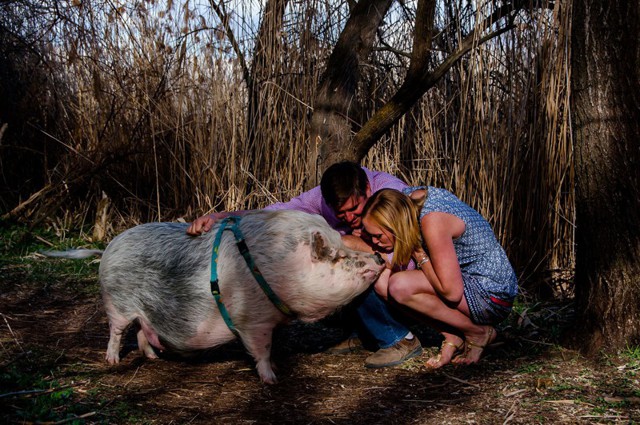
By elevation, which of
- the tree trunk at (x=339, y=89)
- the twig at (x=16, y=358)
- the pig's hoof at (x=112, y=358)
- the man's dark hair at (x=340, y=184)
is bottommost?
the pig's hoof at (x=112, y=358)

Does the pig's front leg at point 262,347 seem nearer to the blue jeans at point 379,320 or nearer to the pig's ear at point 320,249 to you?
the pig's ear at point 320,249

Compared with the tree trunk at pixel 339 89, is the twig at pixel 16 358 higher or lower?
lower

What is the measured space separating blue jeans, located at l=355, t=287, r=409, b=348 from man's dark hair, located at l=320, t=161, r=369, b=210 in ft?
1.41

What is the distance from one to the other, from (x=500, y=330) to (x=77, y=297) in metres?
2.52

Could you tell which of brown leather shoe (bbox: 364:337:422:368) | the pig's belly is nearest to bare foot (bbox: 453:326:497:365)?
brown leather shoe (bbox: 364:337:422:368)

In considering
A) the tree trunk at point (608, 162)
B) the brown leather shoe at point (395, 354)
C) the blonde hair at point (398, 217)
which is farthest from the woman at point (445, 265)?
the tree trunk at point (608, 162)

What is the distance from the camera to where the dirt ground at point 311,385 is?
2.27 meters

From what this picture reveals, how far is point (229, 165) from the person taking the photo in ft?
15.7

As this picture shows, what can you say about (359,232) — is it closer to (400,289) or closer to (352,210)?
(352,210)

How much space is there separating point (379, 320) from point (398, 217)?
60cm

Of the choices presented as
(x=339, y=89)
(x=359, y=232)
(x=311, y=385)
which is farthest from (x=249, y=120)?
(x=311, y=385)

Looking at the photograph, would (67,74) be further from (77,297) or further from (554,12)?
(554,12)

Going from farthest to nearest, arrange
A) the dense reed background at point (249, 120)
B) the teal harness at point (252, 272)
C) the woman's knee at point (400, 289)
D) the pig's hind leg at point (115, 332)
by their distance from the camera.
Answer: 1. the dense reed background at point (249, 120)
2. the pig's hind leg at point (115, 332)
3. the woman's knee at point (400, 289)
4. the teal harness at point (252, 272)

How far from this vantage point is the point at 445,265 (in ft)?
8.67
